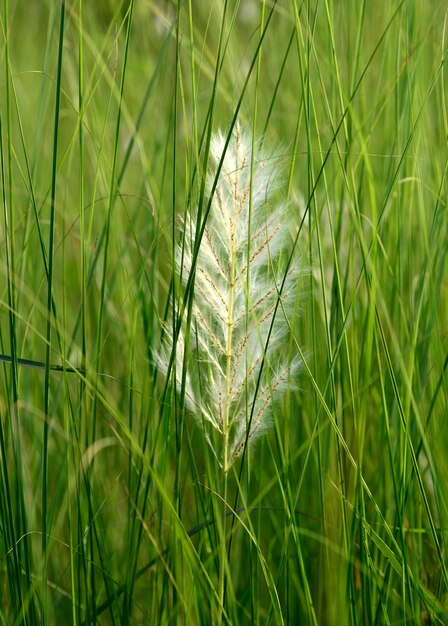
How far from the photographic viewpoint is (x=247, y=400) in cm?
90

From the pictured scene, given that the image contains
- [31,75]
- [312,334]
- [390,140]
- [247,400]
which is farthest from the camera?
[31,75]

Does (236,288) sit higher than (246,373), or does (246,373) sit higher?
(236,288)

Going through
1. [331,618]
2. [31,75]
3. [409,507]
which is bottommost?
[331,618]

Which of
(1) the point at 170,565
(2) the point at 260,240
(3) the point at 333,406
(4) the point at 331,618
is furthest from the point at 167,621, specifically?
(2) the point at 260,240

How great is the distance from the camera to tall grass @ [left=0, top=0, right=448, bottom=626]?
926mm

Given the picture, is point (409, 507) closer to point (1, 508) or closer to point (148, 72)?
point (1, 508)

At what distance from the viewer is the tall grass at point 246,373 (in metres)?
0.93

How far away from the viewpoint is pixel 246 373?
89 centimetres

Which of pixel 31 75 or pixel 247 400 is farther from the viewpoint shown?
pixel 31 75

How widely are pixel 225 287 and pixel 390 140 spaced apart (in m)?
0.72

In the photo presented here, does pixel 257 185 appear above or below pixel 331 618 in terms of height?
above

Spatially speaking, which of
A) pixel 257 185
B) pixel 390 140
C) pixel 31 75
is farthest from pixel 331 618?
pixel 31 75

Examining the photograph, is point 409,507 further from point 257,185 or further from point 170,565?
point 257,185

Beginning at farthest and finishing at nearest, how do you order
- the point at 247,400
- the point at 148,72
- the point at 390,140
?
the point at 148,72, the point at 390,140, the point at 247,400
